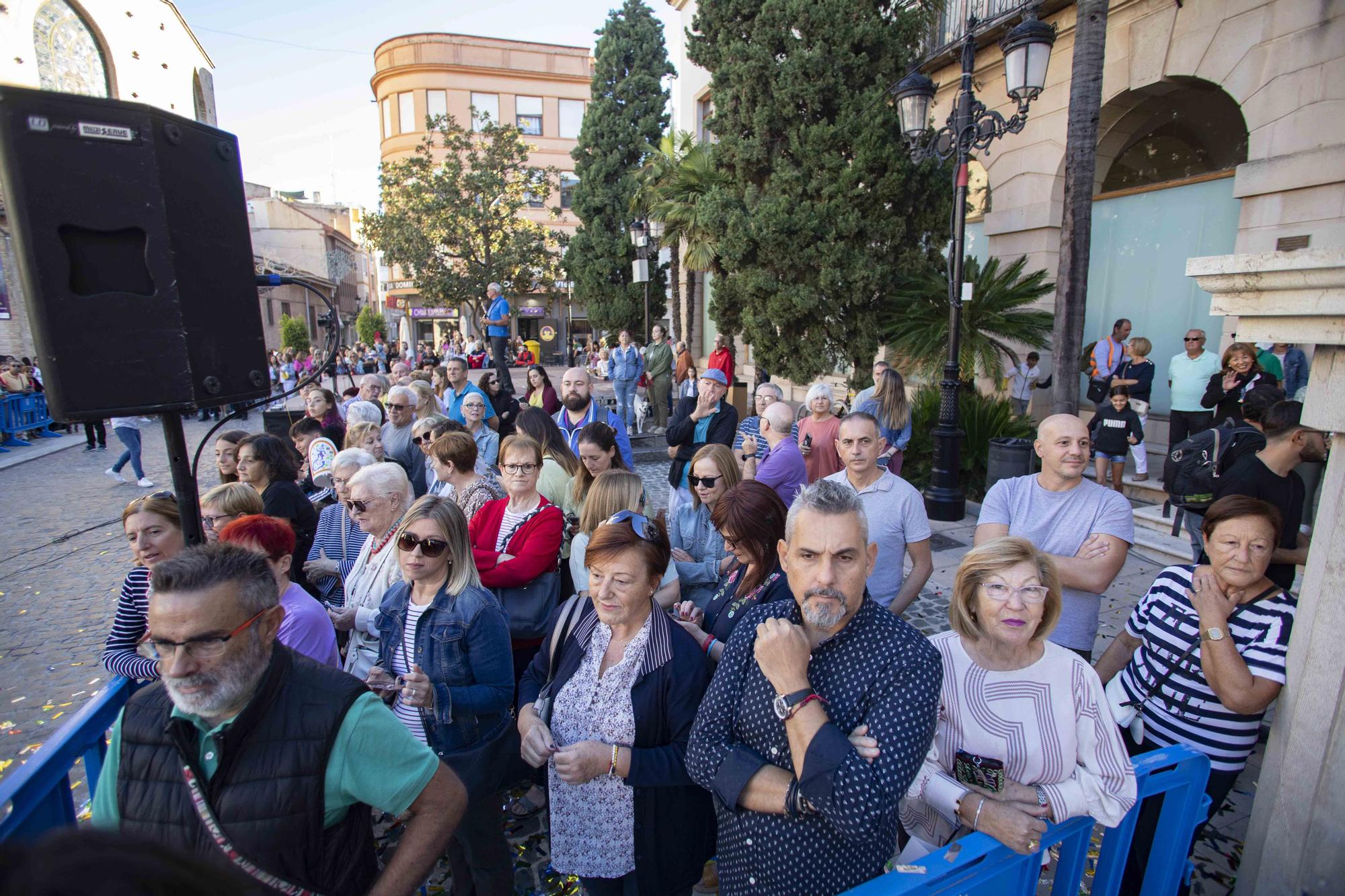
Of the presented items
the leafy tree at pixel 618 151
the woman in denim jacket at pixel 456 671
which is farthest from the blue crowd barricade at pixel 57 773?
the leafy tree at pixel 618 151

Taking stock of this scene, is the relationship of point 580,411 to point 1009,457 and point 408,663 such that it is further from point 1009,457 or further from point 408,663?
point 1009,457

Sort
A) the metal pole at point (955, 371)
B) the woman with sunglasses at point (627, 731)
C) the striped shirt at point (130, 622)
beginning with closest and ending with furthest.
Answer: the woman with sunglasses at point (627, 731) < the striped shirt at point (130, 622) < the metal pole at point (955, 371)

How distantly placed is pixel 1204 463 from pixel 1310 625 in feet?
7.67

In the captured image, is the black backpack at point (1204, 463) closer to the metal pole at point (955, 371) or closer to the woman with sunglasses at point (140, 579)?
the metal pole at point (955, 371)

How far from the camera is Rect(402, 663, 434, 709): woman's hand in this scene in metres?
2.35

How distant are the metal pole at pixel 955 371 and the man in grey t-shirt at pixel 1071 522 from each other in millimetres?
4334

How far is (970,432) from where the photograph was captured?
844 centimetres

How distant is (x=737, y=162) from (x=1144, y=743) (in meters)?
10.7

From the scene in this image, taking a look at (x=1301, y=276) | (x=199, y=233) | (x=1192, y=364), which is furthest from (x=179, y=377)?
(x=1192, y=364)

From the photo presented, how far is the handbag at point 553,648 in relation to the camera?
7.77 feet

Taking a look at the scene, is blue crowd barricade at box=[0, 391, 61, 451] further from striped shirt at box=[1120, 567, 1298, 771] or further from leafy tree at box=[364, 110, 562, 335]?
striped shirt at box=[1120, 567, 1298, 771]

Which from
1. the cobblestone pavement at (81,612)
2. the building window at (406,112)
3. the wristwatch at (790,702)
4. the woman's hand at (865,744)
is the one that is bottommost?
the cobblestone pavement at (81,612)

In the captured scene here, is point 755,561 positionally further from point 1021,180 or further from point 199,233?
point 1021,180

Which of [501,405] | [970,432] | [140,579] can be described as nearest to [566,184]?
[501,405]
